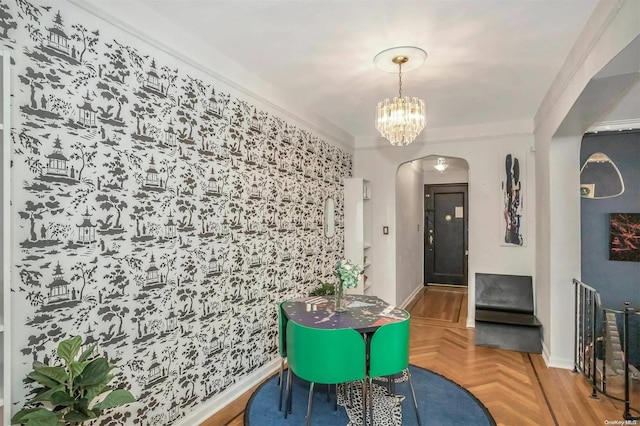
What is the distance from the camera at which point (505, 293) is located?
4578 mm

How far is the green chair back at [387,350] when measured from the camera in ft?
7.50

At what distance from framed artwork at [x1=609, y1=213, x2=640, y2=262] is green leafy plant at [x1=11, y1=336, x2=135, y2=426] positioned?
16.2ft

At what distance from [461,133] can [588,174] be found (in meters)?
1.58

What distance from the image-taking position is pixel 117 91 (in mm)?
2029

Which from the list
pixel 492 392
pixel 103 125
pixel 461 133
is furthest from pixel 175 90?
pixel 461 133

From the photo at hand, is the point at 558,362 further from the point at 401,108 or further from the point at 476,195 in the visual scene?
the point at 401,108

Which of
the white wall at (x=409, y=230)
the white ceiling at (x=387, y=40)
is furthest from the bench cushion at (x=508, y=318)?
the white ceiling at (x=387, y=40)

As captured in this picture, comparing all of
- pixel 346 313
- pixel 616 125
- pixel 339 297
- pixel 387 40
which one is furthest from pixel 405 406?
pixel 616 125

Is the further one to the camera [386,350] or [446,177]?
[446,177]

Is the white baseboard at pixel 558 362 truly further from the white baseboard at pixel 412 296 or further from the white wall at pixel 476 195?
the white baseboard at pixel 412 296

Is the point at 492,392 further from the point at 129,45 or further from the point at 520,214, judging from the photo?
the point at 129,45

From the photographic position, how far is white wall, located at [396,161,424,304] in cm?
574

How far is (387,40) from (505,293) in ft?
11.9

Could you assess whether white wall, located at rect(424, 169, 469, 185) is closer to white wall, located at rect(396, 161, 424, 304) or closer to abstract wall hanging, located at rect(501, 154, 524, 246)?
white wall, located at rect(396, 161, 424, 304)
